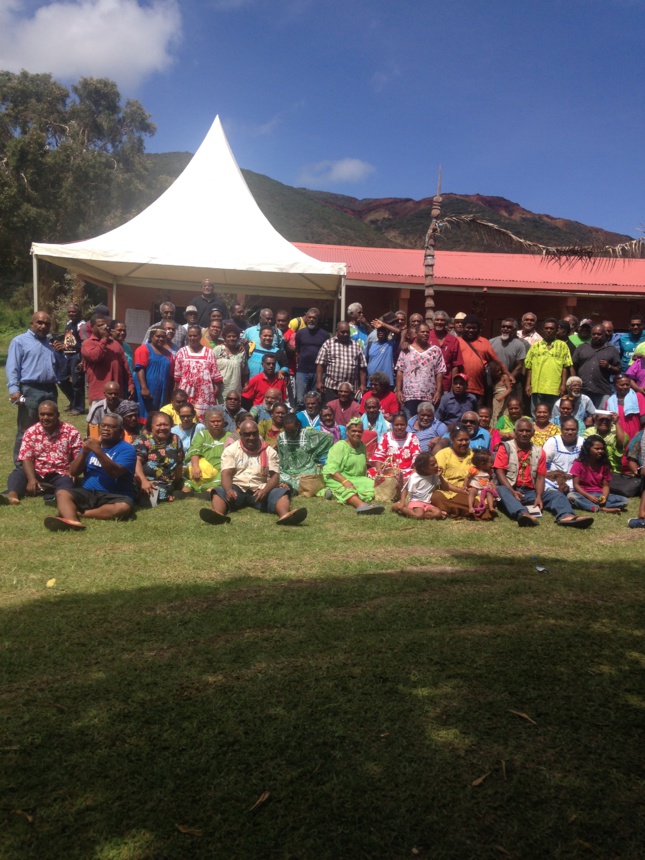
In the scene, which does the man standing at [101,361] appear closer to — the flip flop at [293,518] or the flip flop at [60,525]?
the flip flop at [60,525]

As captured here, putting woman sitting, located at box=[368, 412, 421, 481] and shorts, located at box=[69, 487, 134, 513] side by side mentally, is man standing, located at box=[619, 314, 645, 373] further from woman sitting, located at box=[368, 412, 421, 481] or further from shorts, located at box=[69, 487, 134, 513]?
shorts, located at box=[69, 487, 134, 513]

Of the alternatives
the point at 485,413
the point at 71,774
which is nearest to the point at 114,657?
the point at 71,774

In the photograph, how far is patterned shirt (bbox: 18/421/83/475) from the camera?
21.7ft

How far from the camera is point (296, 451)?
7680 mm

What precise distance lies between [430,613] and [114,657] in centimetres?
186

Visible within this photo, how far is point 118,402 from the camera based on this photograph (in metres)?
7.56

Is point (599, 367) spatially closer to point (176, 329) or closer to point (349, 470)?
point (349, 470)

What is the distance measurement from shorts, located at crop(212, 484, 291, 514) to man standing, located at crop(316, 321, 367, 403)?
2260 mm

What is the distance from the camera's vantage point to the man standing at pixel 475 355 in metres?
8.41

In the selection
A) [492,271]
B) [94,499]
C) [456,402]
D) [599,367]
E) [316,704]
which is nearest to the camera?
[316,704]

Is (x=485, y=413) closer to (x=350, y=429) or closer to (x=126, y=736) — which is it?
(x=350, y=429)

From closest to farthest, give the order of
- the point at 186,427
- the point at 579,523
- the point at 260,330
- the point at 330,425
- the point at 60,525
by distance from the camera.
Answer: the point at 60,525
the point at 579,523
the point at 186,427
the point at 330,425
the point at 260,330

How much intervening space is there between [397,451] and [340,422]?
0.92 meters

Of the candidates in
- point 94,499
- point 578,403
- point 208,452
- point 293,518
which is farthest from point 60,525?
point 578,403
